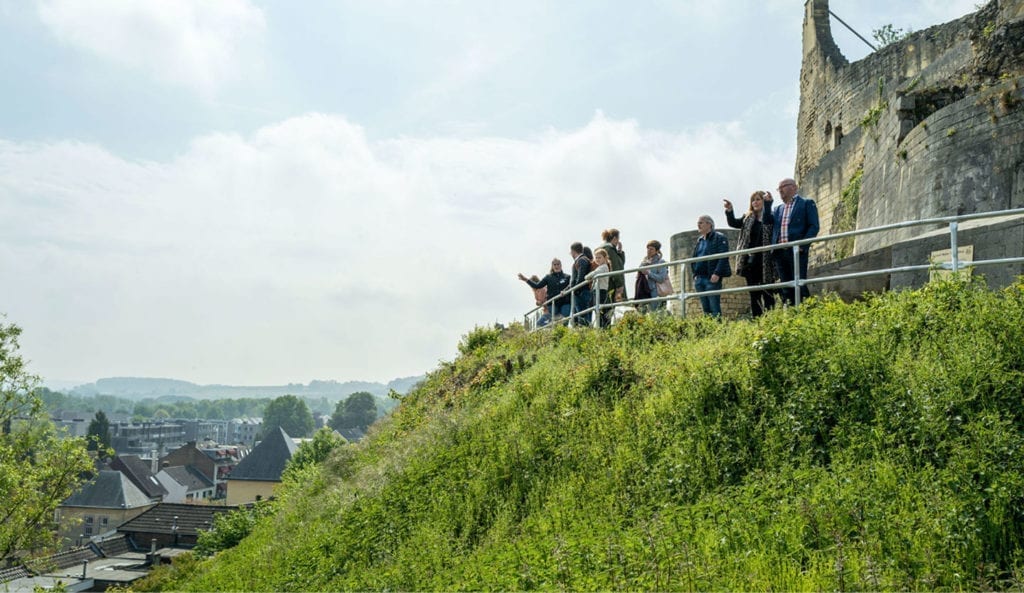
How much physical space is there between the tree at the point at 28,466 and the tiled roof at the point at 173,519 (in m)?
26.3

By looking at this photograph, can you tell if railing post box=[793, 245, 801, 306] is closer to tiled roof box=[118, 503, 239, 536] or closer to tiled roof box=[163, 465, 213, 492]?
tiled roof box=[118, 503, 239, 536]

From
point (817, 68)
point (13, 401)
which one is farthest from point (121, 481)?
point (817, 68)

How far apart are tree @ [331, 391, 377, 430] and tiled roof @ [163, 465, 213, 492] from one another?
231ft

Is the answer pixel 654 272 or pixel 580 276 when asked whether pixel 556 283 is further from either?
pixel 654 272

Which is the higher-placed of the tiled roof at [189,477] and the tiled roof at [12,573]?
the tiled roof at [12,573]

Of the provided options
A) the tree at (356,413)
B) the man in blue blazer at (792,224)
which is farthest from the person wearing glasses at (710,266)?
the tree at (356,413)

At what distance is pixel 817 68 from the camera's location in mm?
30469

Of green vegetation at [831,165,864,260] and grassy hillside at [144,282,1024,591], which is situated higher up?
green vegetation at [831,165,864,260]

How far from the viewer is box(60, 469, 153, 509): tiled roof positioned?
72.5m

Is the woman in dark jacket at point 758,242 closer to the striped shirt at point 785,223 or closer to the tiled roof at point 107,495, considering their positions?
the striped shirt at point 785,223

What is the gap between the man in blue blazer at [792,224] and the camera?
37.3 feet

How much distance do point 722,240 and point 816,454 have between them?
5763 mm

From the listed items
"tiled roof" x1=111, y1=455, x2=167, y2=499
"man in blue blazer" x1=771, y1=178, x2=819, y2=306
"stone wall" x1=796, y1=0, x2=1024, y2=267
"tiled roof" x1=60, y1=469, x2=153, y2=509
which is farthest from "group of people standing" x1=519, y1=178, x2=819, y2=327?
"tiled roof" x1=111, y1=455, x2=167, y2=499

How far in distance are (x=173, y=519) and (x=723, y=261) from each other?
49.5 metres
